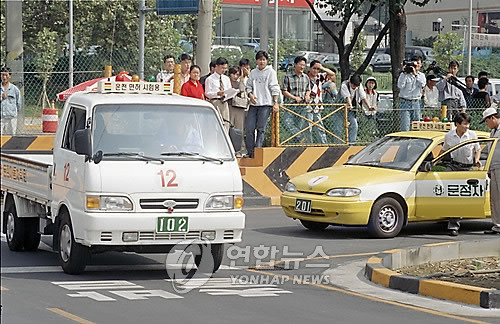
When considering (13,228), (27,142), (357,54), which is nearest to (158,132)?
(13,228)

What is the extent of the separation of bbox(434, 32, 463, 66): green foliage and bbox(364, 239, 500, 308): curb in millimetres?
40757

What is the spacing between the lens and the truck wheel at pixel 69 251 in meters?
11.7

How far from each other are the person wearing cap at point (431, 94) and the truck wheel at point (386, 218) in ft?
25.6

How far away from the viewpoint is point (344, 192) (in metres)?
15.2

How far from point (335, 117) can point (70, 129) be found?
8.93m

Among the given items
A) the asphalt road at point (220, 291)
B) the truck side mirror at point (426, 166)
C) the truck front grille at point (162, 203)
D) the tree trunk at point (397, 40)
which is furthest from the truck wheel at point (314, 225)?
the tree trunk at point (397, 40)

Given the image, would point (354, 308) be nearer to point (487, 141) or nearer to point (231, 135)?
point (231, 135)

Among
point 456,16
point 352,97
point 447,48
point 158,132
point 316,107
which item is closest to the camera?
point 158,132

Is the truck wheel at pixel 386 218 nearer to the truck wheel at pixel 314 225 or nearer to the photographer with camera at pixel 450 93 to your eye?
the truck wheel at pixel 314 225

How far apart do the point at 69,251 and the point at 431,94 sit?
1287cm

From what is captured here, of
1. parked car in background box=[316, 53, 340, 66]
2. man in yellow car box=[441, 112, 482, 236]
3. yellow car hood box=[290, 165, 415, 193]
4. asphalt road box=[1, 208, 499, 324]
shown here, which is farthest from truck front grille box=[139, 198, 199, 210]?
parked car in background box=[316, 53, 340, 66]

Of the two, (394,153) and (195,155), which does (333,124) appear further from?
(195,155)

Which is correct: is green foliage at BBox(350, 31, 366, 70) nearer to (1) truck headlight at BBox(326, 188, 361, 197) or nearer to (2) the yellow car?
(2) the yellow car

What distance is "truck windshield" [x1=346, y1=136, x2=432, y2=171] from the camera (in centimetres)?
1586
